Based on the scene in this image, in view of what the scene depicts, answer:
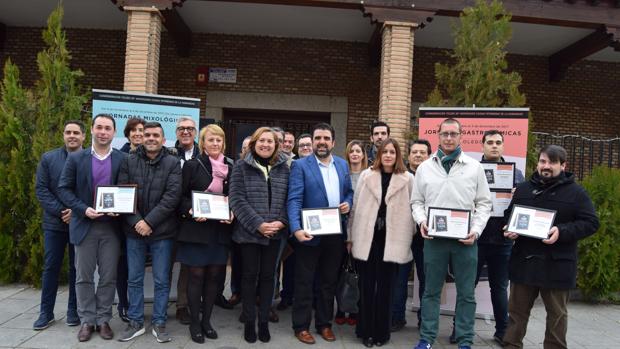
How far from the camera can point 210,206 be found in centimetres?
425

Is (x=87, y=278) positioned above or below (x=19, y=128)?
below

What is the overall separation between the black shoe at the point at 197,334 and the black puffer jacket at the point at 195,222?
827mm

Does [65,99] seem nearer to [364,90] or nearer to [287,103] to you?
[287,103]

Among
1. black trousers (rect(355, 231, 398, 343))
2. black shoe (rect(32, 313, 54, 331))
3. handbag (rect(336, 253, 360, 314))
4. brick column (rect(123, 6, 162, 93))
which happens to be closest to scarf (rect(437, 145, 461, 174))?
black trousers (rect(355, 231, 398, 343))

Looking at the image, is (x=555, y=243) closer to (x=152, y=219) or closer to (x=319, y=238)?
(x=319, y=238)

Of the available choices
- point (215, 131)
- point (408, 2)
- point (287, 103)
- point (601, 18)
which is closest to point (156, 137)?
point (215, 131)

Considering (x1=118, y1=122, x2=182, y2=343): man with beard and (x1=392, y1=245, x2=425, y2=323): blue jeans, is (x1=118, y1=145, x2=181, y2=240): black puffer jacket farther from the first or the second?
(x1=392, y1=245, x2=425, y2=323): blue jeans

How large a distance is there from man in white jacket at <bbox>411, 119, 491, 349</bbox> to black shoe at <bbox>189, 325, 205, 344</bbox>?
200cm

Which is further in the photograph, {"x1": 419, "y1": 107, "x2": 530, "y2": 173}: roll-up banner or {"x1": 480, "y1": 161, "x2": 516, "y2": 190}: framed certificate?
{"x1": 419, "y1": 107, "x2": 530, "y2": 173}: roll-up banner

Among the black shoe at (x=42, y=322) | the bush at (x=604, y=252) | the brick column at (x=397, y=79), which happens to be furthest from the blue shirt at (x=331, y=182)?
the brick column at (x=397, y=79)

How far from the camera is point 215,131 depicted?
4.45 metres

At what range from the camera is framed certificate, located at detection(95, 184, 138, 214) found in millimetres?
4110

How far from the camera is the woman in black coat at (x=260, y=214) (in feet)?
13.8

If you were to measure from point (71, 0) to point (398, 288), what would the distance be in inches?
378
